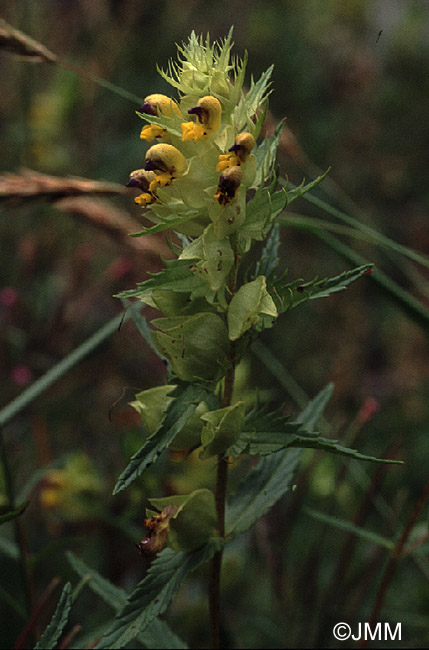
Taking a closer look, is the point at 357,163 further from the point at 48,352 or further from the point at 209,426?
the point at 209,426

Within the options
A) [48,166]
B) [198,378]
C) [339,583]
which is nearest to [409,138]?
[48,166]

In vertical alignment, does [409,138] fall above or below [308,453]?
above

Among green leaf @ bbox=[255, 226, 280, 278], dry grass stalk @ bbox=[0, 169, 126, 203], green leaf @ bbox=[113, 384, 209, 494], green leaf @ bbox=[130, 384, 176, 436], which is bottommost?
green leaf @ bbox=[113, 384, 209, 494]

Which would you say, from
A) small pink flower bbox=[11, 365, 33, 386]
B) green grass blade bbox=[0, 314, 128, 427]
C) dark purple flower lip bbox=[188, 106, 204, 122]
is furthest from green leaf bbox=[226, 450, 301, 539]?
small pink flower bbox=[11, 365, 33, 386]

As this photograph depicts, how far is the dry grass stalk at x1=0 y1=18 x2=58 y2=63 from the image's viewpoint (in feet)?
2.68

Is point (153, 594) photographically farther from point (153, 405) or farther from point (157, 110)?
point (157, 110)

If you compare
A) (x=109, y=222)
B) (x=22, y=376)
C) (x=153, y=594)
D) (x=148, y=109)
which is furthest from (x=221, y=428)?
(x=22, y=376)

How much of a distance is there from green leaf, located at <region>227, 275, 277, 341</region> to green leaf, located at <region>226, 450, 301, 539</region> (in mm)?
173

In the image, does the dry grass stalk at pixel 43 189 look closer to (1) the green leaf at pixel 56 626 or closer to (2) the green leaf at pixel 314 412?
(2) the green leaf at pixel 314 412

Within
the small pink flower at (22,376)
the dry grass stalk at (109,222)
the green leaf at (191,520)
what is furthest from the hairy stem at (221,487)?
the small pink flower at (22,376)

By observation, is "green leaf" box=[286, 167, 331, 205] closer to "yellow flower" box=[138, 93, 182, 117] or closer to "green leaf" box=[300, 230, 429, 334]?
"yellow flower" box=[138, 93, 182, 117]

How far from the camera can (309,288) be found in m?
0.50

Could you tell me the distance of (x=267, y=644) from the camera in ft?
2.97

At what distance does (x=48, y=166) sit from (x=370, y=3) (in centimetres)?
205
